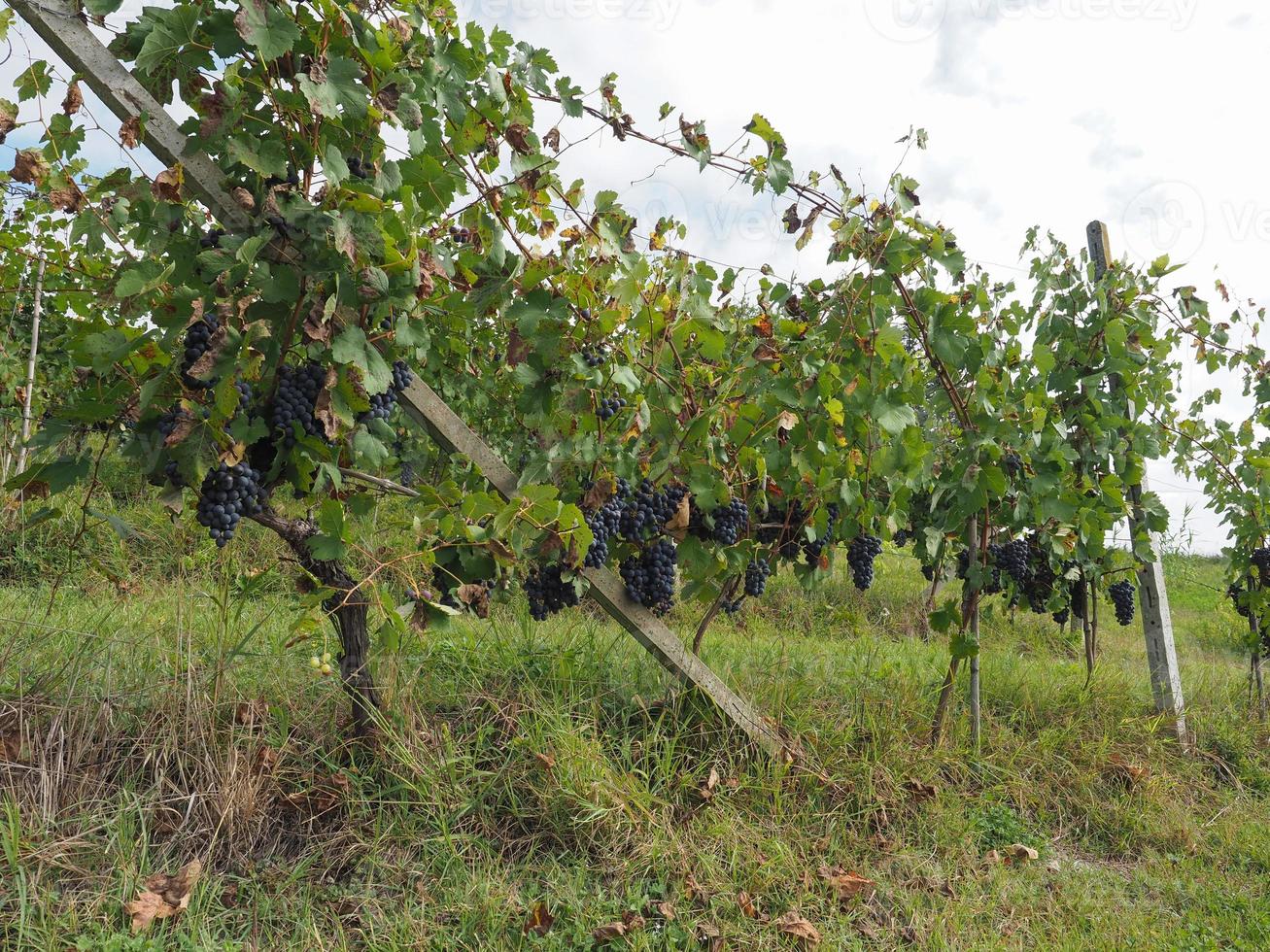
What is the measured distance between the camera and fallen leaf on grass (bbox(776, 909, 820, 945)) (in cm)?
271

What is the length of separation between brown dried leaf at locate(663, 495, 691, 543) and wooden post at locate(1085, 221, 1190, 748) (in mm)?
2979

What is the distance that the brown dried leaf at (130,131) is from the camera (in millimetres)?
2188

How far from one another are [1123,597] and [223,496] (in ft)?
15.6

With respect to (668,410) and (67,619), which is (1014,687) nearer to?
(668,410)

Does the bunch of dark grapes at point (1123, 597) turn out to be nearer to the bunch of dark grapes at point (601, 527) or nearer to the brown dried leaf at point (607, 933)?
the bunch of dark grapes at point (601, 527)

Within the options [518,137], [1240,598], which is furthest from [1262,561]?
[518,137]

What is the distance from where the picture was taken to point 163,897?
2.53m

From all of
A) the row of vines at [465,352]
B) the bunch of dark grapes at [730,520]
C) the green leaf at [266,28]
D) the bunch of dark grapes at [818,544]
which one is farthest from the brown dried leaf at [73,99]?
the bunch of dark grapes at [818,544]

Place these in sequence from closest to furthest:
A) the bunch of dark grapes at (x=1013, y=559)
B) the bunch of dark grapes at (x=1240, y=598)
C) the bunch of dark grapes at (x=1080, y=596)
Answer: the bunch of dark grapes at (x=1013, y=559) < the bunch of dark grapes at (x=1080, y=596) < the bunch of dark grapes at (x=1240, y=598)

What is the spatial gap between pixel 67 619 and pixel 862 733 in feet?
11.9

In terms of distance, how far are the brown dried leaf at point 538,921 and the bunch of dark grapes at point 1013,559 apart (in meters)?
3.01

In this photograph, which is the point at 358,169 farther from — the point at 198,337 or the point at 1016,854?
the point at 1016,854

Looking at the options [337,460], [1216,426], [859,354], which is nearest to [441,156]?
[337,460]

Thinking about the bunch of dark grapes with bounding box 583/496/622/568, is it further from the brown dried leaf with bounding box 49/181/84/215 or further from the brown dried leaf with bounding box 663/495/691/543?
the brown dried leaf with bounding box 49/181/84/215
